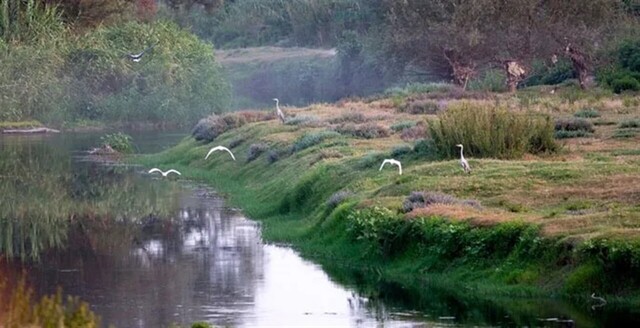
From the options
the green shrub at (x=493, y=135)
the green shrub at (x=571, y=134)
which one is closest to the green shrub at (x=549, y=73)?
the green shrub at (x=571, y=134)

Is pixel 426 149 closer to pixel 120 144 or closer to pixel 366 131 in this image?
pixel 366 131

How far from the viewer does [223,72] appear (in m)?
76.7

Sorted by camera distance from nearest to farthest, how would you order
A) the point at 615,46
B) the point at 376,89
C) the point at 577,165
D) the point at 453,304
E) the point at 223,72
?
the point at 453,304
the point at 577,165
the point at 615,46
the point at 376,89
the point at 223,72

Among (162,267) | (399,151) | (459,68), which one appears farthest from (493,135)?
(459,68)

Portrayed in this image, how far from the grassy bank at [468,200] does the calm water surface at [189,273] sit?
59 cm

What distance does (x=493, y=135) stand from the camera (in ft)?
88.6

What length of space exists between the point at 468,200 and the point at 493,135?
18.0ft

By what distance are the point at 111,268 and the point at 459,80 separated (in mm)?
34531

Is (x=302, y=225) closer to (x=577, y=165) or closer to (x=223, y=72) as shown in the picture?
(x=577, y=165)

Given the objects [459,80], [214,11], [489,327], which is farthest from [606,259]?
[214,11]

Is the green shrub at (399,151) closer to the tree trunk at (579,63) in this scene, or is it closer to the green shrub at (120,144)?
the green shrub at (120,144)

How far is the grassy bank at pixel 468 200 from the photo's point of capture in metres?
18.0

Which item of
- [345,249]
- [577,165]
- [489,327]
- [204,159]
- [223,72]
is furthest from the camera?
[223,72]

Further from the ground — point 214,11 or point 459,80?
point 214,11
